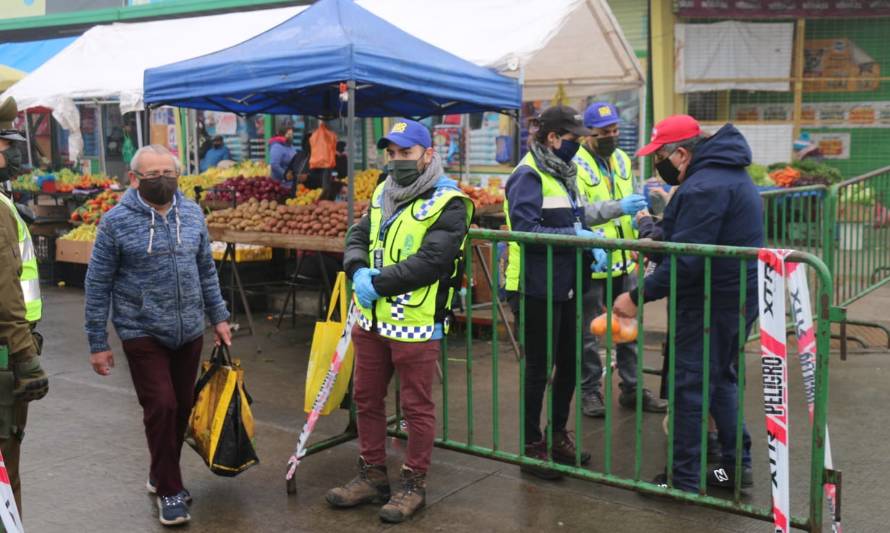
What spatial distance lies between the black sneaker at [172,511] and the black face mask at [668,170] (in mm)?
2943

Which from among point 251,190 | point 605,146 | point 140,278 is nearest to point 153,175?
point 140,278

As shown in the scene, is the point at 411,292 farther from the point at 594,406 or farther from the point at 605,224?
the point at 594,406

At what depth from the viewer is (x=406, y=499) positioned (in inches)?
188

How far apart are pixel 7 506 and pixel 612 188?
13.6 feet

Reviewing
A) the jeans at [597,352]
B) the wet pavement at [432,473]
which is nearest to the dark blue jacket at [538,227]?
the jeans at [597,352]

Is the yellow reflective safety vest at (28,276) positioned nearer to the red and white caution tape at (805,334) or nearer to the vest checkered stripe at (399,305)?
the vest checkered stripe at (399,305)

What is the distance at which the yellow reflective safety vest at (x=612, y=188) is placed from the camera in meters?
6.09

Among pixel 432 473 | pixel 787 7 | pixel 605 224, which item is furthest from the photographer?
pixel 787 7

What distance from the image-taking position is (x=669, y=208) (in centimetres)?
487

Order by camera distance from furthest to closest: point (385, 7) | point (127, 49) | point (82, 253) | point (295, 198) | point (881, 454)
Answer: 1. point (127, 49)
2. point (385, 7)
3. point (82, 253)
4. point (295, 198)
5. point (881, 454)

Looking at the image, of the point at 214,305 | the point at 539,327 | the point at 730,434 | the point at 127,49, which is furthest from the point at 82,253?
the point at 730,434

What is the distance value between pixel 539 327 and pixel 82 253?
8698 mm

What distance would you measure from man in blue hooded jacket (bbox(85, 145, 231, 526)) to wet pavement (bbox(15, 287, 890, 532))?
0.45m

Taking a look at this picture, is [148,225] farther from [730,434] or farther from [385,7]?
[385,7]
